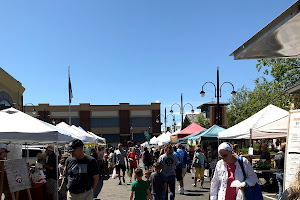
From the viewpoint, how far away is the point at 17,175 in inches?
321

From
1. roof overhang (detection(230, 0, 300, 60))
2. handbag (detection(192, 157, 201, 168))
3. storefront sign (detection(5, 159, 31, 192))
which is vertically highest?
roof overhang (detection(230, 0, 300, 60))

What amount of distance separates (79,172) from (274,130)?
24.9 feet

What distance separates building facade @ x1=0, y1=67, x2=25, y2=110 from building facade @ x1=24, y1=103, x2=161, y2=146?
145ft

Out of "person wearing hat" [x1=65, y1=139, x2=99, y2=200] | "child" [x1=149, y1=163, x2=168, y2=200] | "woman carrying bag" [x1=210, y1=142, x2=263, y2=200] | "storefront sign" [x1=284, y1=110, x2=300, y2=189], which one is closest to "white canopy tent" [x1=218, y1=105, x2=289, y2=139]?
"child" [x1=149, y1=163, x2=168, y2=200]

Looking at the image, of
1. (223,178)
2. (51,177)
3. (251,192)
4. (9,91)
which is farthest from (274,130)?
(9,91)

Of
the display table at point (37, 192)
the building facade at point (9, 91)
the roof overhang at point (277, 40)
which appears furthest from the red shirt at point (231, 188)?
the building facade at point (9, 91)

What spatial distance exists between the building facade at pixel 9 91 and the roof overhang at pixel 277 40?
29.3 metres

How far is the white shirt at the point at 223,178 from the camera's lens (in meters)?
5.30

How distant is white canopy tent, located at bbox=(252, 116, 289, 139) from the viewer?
1159 cm

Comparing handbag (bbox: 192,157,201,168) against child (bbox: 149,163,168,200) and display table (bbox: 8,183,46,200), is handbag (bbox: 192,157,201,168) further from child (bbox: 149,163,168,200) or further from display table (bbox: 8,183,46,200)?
display table (bbox: 8,183,46,200)

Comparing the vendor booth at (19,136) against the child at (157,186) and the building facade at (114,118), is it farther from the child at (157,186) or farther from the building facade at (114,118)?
the building facade at (114,118)

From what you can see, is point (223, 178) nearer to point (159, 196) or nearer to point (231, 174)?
point (231, 174)

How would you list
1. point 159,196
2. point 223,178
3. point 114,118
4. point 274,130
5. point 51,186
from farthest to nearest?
1. point 114,118
2. point 274,130
3. point 51,186
4. point 159,196
5. point 223,178

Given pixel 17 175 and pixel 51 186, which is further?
pixel 51 186
